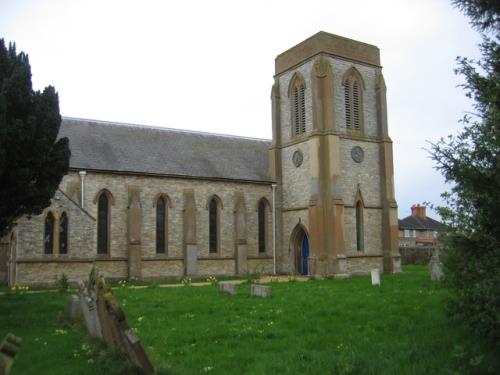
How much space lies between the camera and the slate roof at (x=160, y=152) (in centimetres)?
2791

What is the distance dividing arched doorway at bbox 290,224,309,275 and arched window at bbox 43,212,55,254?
13.8m

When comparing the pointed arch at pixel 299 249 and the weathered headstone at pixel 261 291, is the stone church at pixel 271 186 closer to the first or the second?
the pointed arch at pixel 299 249

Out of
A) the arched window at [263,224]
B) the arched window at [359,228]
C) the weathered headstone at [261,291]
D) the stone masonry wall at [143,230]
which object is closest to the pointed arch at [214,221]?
the stone masonry wall at [143,230]

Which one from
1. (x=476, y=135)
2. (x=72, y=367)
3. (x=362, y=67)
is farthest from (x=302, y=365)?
(x=362, y=67)

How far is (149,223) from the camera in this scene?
28.3m

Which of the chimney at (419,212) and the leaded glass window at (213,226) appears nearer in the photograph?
→ the leaded glass window at (213,226)

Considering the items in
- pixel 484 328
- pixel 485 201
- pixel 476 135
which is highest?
pixel 476 135

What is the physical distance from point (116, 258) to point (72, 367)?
19639 mm

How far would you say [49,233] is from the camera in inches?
946

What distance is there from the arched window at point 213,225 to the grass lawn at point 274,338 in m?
14.5

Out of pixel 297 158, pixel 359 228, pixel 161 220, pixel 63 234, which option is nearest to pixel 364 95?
pixel 297 158

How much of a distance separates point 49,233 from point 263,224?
1279 cm

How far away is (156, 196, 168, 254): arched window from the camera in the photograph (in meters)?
28.7

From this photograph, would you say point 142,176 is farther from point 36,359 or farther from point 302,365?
point 302,365
